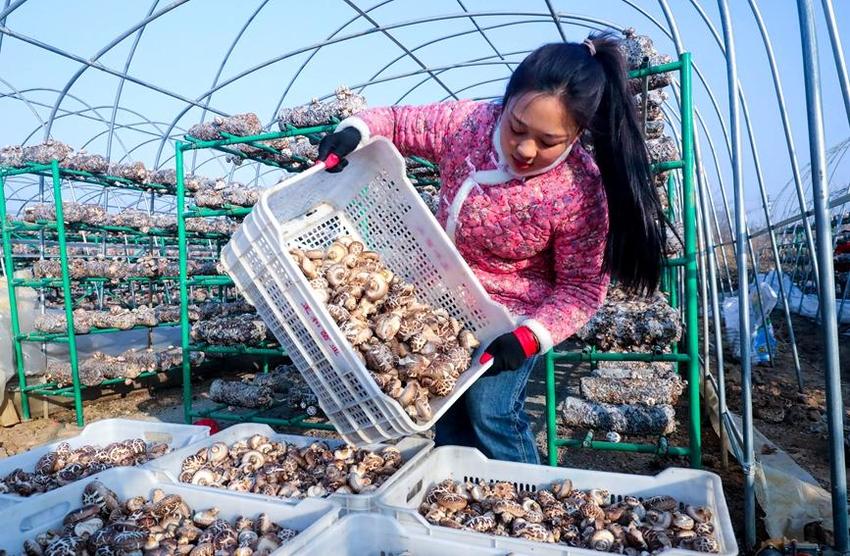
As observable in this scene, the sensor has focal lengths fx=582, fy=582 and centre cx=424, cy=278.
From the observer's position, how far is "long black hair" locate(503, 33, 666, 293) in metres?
1.84

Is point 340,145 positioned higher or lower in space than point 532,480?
higher

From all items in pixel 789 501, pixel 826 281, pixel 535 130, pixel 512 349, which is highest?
pixel 535 130

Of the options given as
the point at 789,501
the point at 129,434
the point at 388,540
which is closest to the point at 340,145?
the point at 388,540

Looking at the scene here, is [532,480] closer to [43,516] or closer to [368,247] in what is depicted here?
[368,247]

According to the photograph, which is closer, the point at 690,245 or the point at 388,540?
the point at 388,540

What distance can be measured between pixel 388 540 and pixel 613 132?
4.76 ft

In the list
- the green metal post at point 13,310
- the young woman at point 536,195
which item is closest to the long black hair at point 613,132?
the young woman at point 536,195

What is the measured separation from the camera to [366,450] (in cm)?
222

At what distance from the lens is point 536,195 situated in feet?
6.68

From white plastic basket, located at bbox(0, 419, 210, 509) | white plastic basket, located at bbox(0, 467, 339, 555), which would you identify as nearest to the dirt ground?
white plastic basket, located at bbox(0, 467, 339, 555)

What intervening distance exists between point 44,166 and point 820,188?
6.56m

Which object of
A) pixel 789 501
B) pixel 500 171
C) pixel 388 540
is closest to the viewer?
pixel 388 540

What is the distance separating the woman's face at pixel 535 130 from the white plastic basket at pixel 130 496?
1242 mm

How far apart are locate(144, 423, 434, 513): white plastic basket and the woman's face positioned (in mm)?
1099
